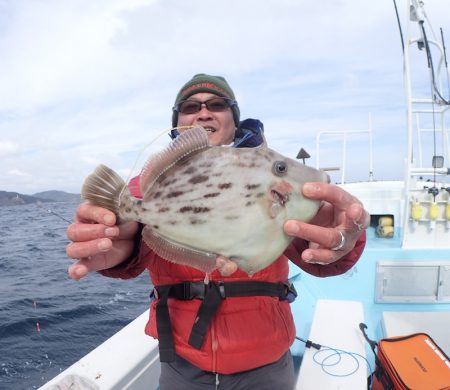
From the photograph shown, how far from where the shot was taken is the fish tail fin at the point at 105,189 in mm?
1749

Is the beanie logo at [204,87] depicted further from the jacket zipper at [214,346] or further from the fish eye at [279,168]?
the jacket zipper at [214,346]

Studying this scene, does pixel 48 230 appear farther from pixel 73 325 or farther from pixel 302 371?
pixel 302 371

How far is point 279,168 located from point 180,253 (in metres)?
0.60

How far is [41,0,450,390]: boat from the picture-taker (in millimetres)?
3443

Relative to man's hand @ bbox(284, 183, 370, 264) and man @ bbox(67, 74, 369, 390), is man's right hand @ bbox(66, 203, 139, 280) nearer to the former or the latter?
man @ bbox(67, 74, 369, 390)

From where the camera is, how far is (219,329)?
239cm

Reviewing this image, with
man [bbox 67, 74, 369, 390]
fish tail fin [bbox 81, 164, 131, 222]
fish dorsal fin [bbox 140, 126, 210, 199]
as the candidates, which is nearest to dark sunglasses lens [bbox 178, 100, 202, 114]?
man [bbox 67, 74, 369, 390]

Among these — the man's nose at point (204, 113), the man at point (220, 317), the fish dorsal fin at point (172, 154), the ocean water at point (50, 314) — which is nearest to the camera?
the fish dorsal fin at point (172, 154)

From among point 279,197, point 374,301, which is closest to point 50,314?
point 374,301

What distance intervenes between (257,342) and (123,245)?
1.02 m

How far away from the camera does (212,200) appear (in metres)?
1.73

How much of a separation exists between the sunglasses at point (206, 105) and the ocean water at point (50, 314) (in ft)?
6.54

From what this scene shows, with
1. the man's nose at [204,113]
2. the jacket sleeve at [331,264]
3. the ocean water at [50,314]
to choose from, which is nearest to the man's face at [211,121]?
the man's nose at [204,113]

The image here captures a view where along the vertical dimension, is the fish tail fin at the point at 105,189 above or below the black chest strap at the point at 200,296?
above
